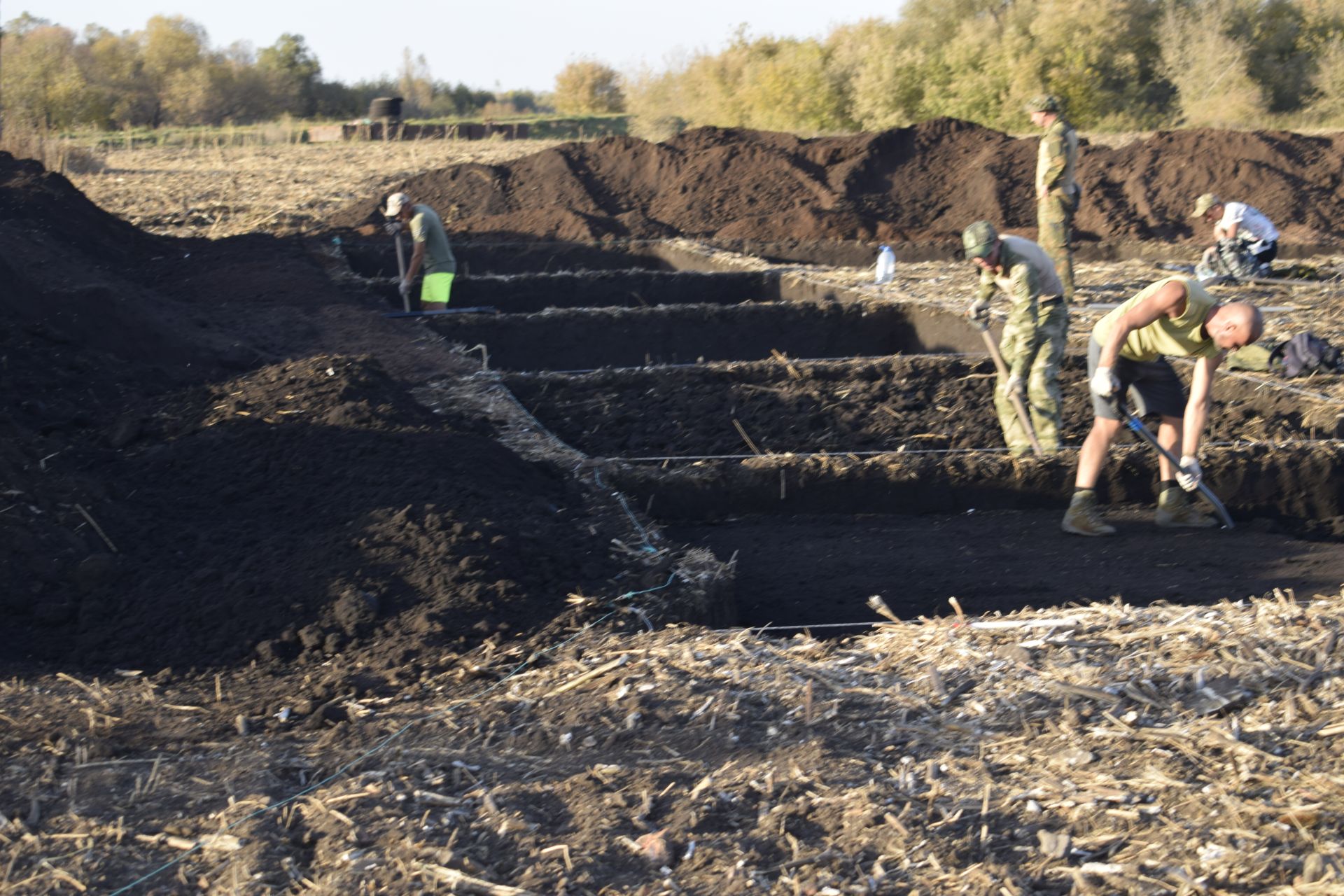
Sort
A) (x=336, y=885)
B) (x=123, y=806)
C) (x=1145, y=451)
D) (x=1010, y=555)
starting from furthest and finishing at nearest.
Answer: (x=1145, y=451)
(x=1010, y=555)
(x=123, y=806)
(x=336, y=885)

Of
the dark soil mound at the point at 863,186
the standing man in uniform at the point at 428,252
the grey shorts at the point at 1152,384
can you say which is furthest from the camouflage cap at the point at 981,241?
the dark soil mound at the point at 863,186

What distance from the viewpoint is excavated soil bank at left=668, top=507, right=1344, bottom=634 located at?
576cm

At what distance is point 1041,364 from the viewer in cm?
739

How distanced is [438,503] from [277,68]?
4276 cm

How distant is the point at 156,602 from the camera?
484 cm

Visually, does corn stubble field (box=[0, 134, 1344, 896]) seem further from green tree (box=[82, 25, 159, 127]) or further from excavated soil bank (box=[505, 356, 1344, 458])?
→ green tree (box=[82, 25, 159, 127])

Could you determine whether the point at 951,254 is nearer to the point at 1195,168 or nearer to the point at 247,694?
the point at 1195,168

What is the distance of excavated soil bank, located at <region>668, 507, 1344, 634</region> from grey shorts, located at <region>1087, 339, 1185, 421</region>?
73 centimetres

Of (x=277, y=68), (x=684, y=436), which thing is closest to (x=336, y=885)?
(x=684, y=436)

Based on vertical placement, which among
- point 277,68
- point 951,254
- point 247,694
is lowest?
point 247,694

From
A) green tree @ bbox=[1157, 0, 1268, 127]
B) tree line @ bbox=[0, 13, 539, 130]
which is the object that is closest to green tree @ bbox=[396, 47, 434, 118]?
tree line @ bbox=[0, 13, 539, 130]

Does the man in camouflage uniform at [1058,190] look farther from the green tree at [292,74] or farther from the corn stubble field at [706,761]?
the green tree at [292,74]

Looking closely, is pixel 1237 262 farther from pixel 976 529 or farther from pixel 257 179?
pixel 257 179

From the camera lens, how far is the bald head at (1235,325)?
564cm
